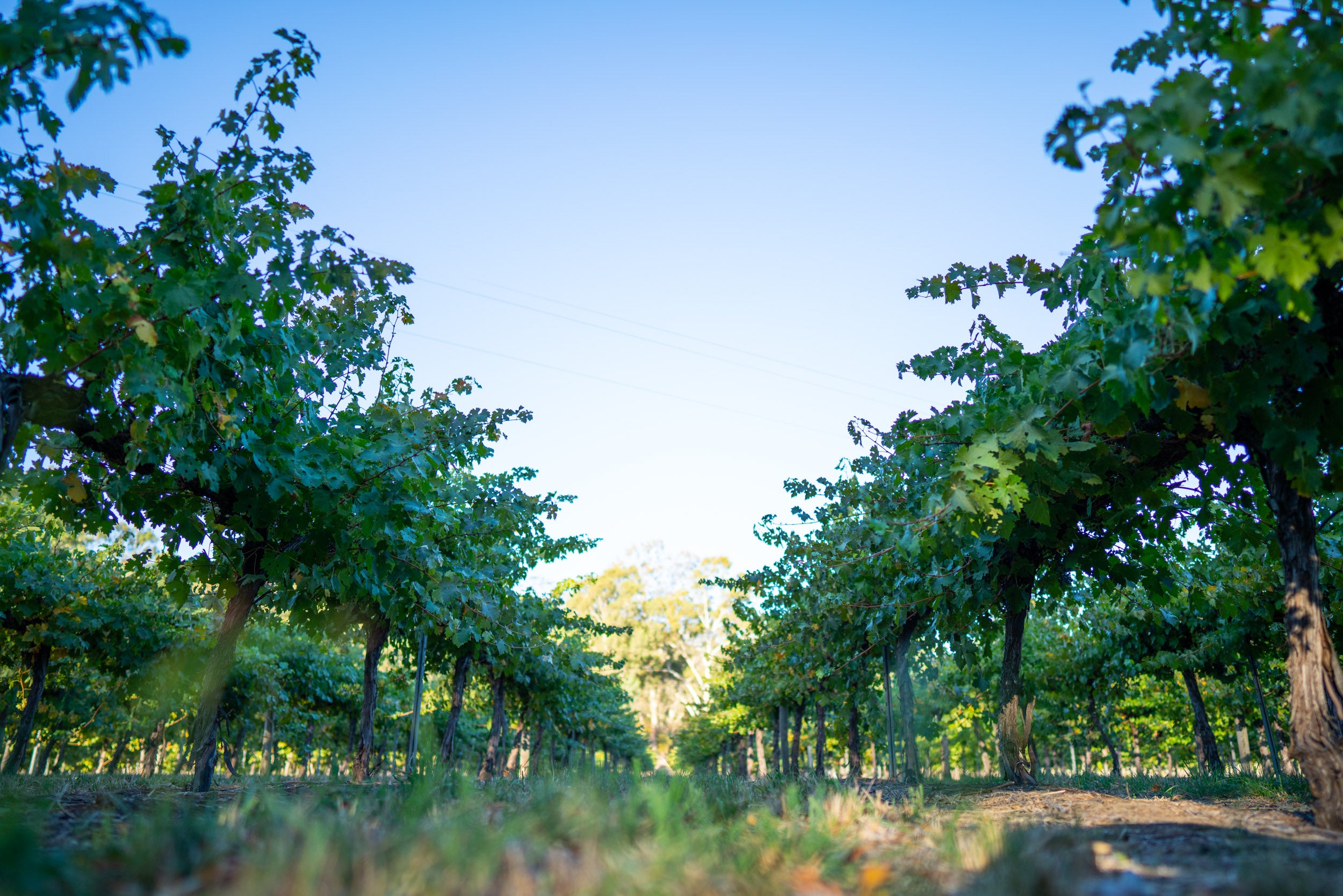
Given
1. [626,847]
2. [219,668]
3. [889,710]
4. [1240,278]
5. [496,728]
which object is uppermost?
[1240,278]

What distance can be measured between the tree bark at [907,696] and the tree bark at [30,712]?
14.0m

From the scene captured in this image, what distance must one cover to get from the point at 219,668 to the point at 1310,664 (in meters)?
7.92

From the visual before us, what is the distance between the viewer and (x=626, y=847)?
271 centimetres

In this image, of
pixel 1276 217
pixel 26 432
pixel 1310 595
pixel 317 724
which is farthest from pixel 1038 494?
pixel 317 724

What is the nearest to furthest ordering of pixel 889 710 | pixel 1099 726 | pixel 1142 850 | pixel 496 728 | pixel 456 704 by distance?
pixel 1142 850
pixel 889 710
pixel 456 704
pixel 496 728
pixel 1099 726

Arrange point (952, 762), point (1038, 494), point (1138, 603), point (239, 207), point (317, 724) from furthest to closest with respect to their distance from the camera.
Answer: point (952, 762) → point (317, 724) → point (1138, 603) → point (1038, 494) → point (239, 207)

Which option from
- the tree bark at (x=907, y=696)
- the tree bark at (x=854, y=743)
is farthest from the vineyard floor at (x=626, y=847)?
the tree bark at (x=854, y=743)

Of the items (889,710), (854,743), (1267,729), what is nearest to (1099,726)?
(1267,729)

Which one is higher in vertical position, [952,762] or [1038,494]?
[1038,494]

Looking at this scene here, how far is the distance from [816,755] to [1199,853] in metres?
17.4

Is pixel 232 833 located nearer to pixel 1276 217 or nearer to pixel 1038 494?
pixel 1276 217

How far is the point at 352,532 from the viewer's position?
6305 mm

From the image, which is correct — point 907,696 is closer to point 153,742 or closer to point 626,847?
point 626,847

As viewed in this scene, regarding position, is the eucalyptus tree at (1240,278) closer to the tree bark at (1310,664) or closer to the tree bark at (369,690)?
the tree bark at (1310,664)
